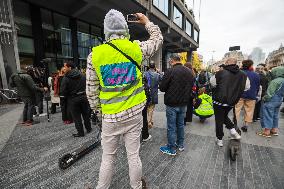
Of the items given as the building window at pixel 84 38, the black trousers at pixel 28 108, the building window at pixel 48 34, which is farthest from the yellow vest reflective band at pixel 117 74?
the building window at pixel 84 38

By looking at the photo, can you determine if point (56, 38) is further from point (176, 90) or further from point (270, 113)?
point (270, 113)

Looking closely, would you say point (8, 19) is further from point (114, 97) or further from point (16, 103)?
point (114, 97)

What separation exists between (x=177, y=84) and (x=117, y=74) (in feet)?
5.89

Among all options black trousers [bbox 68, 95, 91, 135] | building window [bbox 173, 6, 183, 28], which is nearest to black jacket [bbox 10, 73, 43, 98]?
black trousers [bbox 68, 95, 91, 135]

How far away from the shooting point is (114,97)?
184 centimetres

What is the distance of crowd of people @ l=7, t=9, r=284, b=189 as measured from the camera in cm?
182

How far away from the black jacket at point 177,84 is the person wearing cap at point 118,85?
1.38 metres

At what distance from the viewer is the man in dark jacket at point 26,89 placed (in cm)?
538

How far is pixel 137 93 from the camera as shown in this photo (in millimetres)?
1952

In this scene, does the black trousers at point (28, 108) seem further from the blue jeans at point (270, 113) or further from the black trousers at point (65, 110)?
the blue jeans at point (270, 113)

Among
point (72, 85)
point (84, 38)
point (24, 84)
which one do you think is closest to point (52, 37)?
point (84, 38)

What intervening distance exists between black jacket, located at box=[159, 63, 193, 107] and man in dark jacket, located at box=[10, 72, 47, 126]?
14.6 ft

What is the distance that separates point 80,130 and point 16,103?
695 centimetres

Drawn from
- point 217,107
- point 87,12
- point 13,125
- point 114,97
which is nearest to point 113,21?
point 114,97
